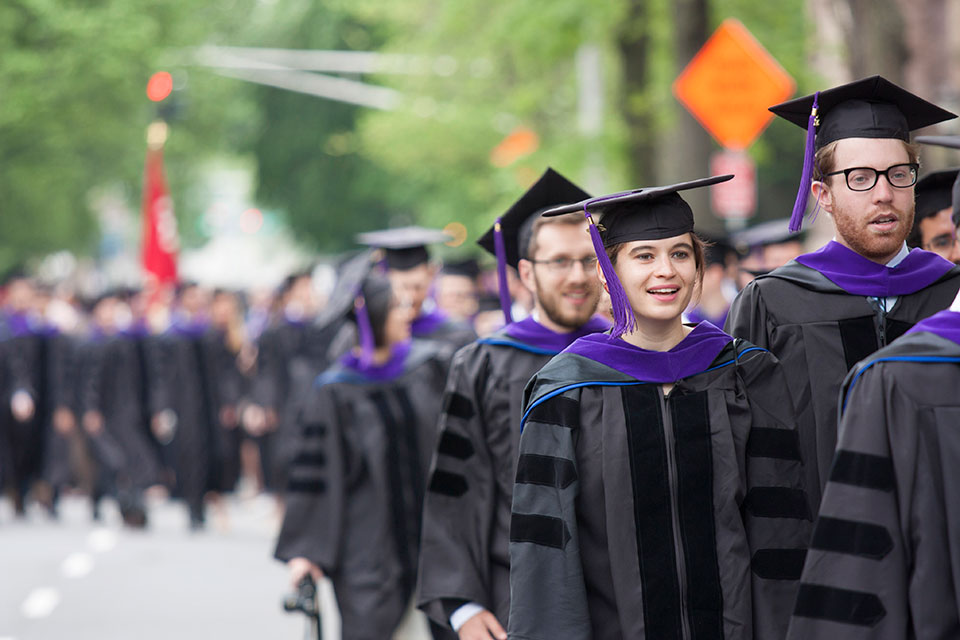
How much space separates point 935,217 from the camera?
511cm

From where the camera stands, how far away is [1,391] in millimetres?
16641

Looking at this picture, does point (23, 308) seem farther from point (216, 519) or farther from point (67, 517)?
point (216, 519)

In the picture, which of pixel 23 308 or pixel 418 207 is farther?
pixel 418 207

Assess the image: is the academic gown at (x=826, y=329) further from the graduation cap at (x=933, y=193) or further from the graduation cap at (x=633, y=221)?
the graduation cap at (x=933, y=193)

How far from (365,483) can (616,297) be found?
300 centimetres

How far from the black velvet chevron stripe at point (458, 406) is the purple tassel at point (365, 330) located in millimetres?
1516

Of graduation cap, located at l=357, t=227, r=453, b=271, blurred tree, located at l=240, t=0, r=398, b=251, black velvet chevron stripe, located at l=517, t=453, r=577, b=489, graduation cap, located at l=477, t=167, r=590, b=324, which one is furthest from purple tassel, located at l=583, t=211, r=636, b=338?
blurred tree, located at l=240, t=0, r=398, b=251

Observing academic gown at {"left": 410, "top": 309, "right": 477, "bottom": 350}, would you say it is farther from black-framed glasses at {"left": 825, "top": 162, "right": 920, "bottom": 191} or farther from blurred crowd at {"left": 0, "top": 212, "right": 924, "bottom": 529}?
blurred crowd at {"left": 0, "top": 212, "right": 924, "bottom": 529}

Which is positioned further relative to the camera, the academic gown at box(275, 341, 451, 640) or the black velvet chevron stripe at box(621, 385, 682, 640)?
the academic gown at box(275, 341, 451, 640)

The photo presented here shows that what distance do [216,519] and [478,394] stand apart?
10683mm

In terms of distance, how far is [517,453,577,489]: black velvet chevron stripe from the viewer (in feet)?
12.7

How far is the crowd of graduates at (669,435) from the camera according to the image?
3.30m

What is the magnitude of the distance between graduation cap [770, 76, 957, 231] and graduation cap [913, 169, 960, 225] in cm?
80

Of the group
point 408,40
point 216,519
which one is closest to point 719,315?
point 216,519
